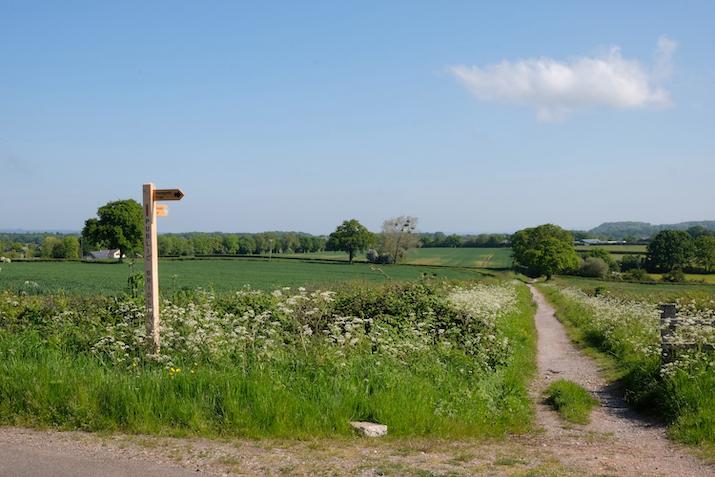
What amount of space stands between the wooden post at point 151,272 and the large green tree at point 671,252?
8670cm

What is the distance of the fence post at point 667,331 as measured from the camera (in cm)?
1023

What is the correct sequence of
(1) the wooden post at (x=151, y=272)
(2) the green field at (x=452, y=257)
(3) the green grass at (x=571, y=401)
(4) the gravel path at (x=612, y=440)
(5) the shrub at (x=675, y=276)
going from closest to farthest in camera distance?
(4) the gravel path at (x=612, y=440) → (3) the green grass at (x=571, y=401) → (1) the wooden post at (x=151, y=272) → (5) the shrub at (x=675, y=276) → (2) the green field at (x=452, y=257)

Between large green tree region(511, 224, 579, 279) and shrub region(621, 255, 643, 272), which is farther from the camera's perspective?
shrub region(621, 255, 643, 272)

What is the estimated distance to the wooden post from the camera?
31.2ft

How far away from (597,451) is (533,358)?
9.01 m

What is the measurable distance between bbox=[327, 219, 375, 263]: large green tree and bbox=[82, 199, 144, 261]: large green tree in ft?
107

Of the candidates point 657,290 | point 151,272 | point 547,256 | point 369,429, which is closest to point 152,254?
point 151,272

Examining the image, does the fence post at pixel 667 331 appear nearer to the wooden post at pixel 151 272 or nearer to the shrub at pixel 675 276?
the wooden post at pixel 151 272

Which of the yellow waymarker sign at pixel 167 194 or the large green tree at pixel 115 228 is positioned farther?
the large green tree at pixel 115 228

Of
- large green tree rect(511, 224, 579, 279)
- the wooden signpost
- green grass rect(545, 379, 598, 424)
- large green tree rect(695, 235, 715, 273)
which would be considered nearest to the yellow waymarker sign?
the wooden signpost

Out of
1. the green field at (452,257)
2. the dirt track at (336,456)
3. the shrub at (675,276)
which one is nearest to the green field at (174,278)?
the dirt track at (336,456)

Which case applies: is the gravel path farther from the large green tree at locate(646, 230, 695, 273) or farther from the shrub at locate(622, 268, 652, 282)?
the large green tree at locate(646, 230, 695, 273)

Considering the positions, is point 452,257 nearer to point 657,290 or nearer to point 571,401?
point 657,290

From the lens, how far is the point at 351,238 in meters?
99.9
